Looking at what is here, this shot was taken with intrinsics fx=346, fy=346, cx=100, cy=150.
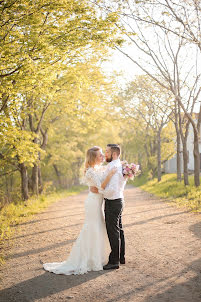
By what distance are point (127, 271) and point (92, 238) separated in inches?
36.2

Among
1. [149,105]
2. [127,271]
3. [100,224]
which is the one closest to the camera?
[127,271]

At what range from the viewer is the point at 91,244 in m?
6.45

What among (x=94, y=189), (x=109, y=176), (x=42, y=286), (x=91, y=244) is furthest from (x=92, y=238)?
(x=42, y=286)

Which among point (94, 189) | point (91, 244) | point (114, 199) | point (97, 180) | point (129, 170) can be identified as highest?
point (129, 170)

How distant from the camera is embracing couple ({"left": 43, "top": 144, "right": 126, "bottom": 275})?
6.27 meters

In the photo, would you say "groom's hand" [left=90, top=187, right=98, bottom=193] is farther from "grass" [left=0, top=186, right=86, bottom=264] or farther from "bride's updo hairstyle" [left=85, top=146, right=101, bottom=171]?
"grass" [left=0, top=186, right=86, bottom=264]

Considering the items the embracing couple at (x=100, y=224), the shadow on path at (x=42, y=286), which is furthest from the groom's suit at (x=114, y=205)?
the shadow on path at (x=42, y=286)

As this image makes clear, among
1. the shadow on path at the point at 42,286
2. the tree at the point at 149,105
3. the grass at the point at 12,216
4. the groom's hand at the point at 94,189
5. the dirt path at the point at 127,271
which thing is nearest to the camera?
the dirt path at the point at 127,271

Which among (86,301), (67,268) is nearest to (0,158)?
(67,268)

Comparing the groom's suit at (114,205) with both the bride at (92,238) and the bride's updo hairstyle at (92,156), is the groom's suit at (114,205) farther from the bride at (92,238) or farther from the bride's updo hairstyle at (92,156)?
the bride's updo hairstyle at (92,156)

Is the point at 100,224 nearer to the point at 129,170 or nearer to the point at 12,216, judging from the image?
the point at 129,170

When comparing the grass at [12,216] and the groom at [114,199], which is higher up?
the groom at [114,199]

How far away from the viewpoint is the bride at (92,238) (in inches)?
244

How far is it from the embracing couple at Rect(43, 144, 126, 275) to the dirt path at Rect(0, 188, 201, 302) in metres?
0.26
